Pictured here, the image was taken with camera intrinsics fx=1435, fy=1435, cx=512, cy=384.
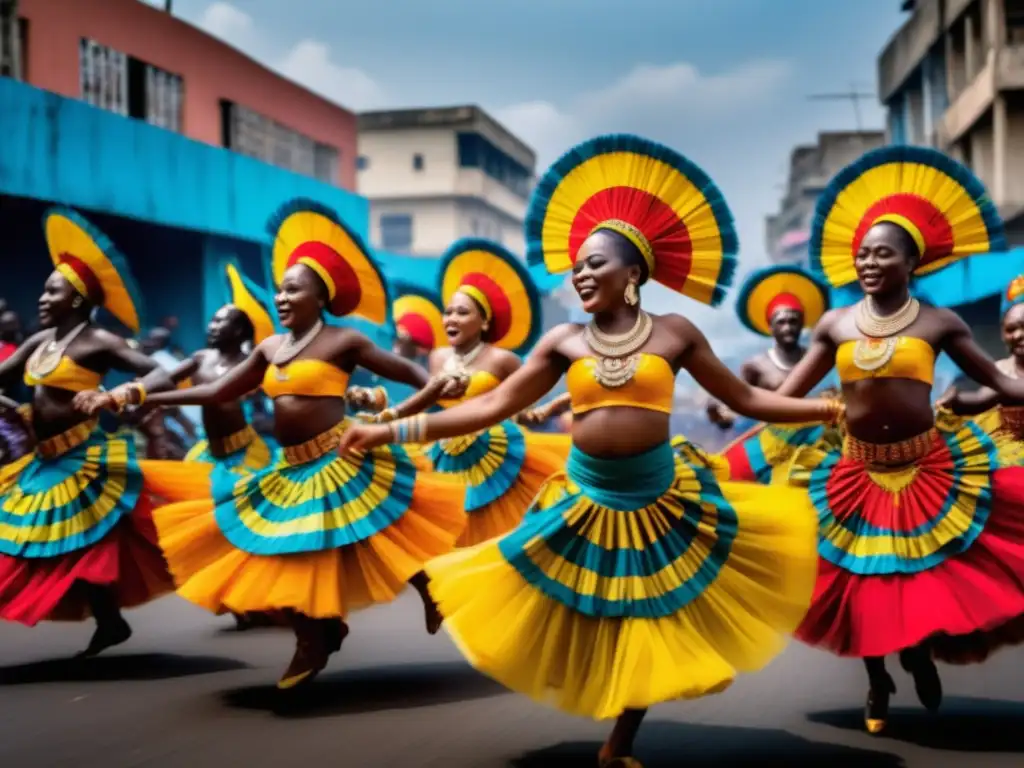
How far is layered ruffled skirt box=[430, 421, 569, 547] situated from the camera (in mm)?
8938

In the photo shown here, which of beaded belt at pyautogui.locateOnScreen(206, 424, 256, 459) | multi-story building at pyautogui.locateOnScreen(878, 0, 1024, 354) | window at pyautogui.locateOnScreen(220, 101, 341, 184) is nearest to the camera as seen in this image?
beaded belt at pyautogui.locateOnScreen(206, 424, 256, 459)

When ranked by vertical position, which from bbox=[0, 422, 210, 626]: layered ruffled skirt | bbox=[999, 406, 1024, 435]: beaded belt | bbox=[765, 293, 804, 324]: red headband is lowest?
bbox=[0, 422, 210, 626]: layered ruffled skirt

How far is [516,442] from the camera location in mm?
9133

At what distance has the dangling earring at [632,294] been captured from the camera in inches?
218

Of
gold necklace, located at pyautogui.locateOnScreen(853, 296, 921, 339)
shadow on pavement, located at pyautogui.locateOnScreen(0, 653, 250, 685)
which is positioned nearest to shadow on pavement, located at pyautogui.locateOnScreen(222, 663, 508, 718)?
shadow on pavement, located at pyautogui.locateOnScreen(0, 653, 250, 685)

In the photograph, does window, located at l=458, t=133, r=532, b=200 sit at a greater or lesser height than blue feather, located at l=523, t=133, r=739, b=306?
greater

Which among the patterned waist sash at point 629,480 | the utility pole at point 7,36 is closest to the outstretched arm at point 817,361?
the patterned waist sash at point 629,480

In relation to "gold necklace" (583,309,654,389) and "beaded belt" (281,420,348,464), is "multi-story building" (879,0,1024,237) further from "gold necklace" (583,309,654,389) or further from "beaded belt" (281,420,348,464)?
"gold necklace" (583,309,654,389)

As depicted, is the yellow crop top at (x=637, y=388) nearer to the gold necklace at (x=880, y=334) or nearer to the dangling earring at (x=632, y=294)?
the dangling earring at (x=632, y=294)

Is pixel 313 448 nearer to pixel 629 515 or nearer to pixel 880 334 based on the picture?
pixel 629 515

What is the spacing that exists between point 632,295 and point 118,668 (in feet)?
12.3

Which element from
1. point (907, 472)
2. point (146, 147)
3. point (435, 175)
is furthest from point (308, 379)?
point (435, 175)

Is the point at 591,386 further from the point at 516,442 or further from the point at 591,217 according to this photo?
the point at 516,442

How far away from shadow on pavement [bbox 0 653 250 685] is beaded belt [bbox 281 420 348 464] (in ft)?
4.33
